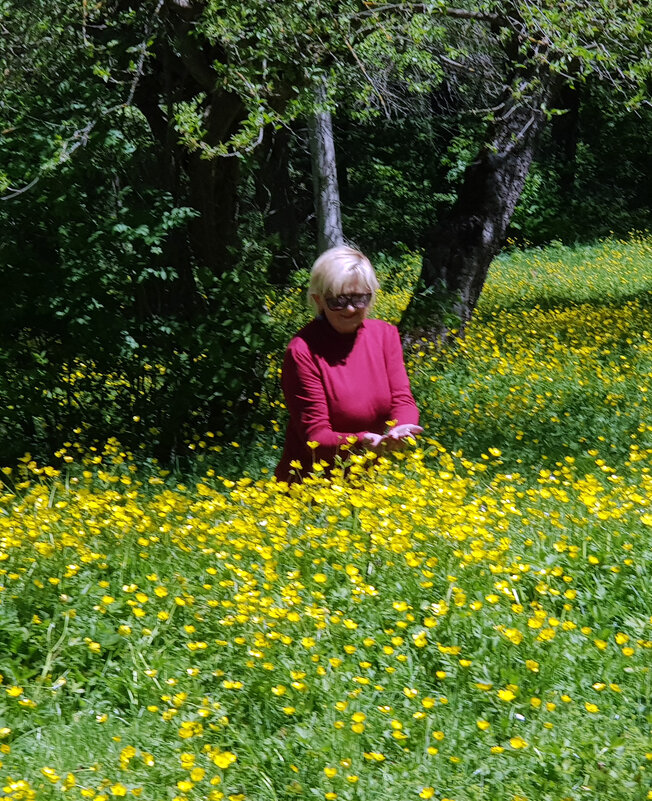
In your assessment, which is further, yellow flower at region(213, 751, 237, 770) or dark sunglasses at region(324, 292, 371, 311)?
dark sunglasses at region(324, 292, 371, 311)

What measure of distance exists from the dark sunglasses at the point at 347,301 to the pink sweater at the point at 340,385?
0.56ft

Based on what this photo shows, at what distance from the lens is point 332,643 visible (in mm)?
3424

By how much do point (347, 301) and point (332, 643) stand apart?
1526 millimetres

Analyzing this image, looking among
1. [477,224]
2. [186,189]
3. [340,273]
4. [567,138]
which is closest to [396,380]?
[340,273]

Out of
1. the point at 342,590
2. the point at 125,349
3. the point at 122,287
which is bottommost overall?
the point at 342,590

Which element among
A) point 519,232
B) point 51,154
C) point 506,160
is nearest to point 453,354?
point 506,160

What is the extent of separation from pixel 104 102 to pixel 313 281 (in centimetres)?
308

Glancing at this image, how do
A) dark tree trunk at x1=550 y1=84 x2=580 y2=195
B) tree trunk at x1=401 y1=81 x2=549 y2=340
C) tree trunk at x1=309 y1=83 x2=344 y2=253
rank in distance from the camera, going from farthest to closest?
dark tree trunk at x1=550 y1=84 x2=580 y2=195 < tree trunk at x1=309 y1=83 x2=344 y2=253 < tree trunk at x1=401 y1=81 x2=549 y2=340

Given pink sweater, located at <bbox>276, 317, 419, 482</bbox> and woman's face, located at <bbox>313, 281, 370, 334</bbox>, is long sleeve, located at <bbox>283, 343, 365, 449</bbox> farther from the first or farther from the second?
woman's face, located at <bbox>313, 281, 370, 334</bbox>

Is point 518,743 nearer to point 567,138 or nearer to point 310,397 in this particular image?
point 310,397

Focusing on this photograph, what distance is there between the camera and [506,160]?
990cm

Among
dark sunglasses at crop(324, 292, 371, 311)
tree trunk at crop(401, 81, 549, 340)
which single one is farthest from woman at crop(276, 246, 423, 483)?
tree trunk at crop(401, 81, 549, 340)

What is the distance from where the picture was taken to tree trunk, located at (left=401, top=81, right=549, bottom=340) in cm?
975

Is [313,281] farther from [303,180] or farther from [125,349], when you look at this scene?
[303,180]
